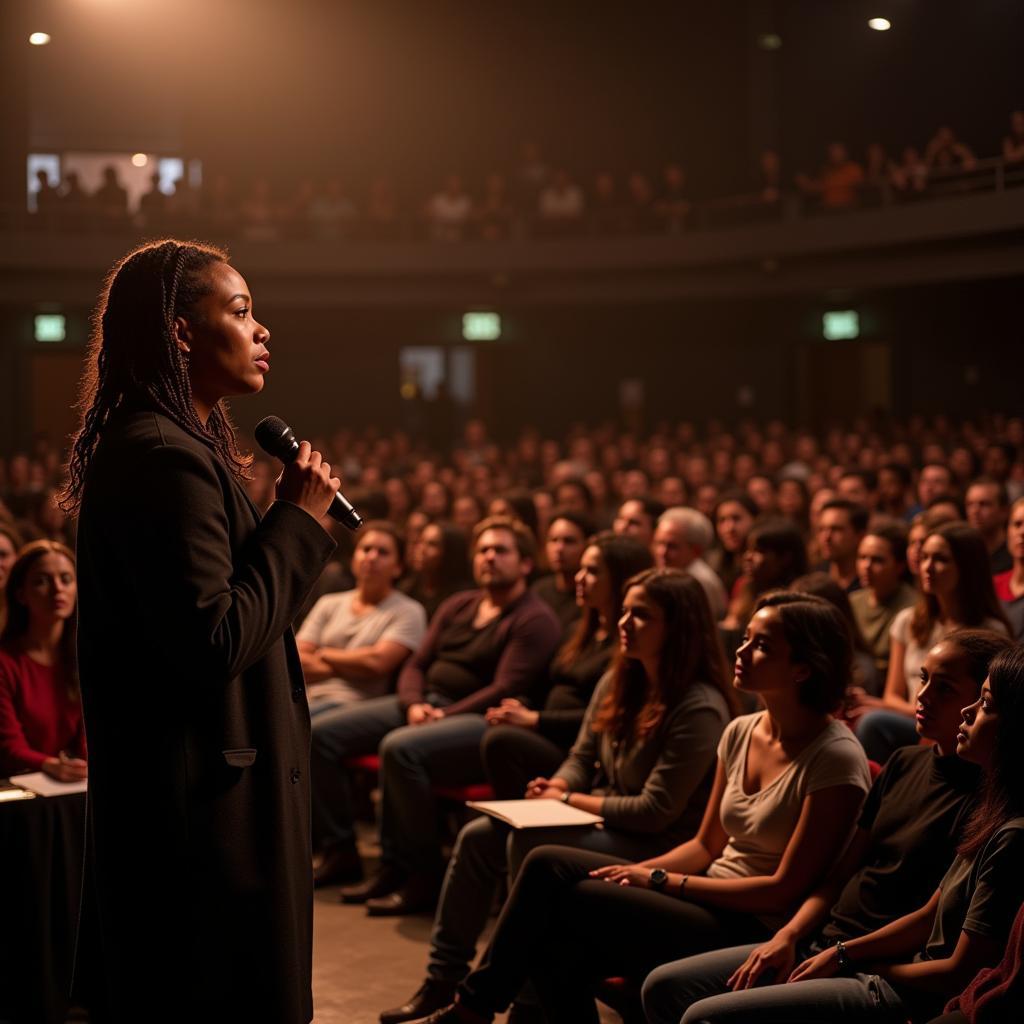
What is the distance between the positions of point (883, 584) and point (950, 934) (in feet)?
8.91

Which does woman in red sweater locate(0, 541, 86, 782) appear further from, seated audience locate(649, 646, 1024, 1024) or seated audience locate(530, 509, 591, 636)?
seated audience locate(649, 646, 1024, 1024)

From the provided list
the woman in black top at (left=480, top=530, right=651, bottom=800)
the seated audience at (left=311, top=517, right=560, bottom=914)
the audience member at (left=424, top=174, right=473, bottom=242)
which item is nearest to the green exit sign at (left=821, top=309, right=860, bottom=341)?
the audience member at (left=424, top=174, right=473, bottom=242)

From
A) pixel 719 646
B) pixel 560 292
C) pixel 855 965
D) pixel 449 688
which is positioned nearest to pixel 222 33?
pixel 560 292

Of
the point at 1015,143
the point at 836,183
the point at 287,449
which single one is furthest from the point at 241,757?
the point at 836,183

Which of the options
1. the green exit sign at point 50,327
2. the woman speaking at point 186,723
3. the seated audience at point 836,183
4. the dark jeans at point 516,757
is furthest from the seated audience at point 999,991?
the green exit sign at point 50,327

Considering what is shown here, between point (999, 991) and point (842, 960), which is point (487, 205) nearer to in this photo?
point (842, 960)

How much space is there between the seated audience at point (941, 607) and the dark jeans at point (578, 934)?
1350mm

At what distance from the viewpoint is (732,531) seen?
6.28 meters

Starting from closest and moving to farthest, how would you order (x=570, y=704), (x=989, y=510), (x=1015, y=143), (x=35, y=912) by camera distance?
(x=35, y=912)
(x=570, y=704)
(x=989, y=510)
(x=1015, y=143)

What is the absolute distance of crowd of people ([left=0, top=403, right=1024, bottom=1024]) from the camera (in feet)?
8.36

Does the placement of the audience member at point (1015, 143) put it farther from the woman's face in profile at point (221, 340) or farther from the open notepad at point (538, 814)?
the woman's face in profile at point (221, 340)

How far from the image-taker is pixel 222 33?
17781mm

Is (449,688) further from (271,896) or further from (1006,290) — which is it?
(1006,290)

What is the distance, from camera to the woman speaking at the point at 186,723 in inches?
65.3
